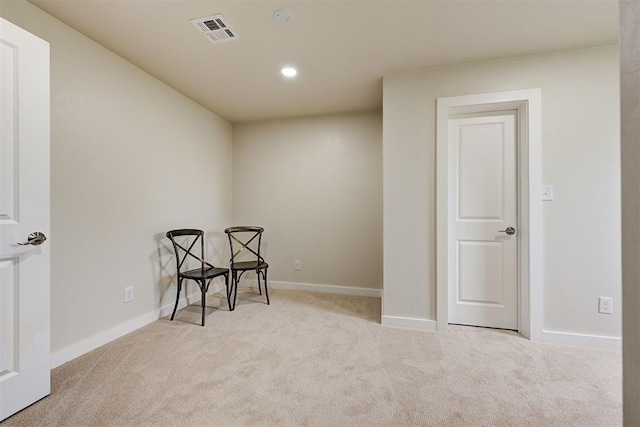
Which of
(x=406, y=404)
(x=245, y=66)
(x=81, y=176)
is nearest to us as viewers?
(x=406, y=404)

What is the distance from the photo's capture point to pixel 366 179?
3830 mm

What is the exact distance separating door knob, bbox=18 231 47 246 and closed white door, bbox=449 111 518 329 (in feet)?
9.69

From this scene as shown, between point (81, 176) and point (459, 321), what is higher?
point (81, 176)

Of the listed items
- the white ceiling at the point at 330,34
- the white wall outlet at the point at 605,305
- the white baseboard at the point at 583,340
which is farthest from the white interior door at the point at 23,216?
the white wall outlet at the point at 605,305

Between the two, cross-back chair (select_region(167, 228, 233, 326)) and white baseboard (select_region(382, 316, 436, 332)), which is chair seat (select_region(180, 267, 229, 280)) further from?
white baseboard (select_region(382, 316, 436, 332))

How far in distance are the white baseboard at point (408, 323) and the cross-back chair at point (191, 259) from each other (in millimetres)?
1611

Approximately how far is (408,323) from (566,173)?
1.78 meters

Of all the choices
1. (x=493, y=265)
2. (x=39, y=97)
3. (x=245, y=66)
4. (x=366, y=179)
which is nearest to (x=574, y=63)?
(x=493, y=265)

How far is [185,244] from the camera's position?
10.7 ft

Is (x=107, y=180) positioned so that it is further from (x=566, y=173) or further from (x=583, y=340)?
(x=583, y=340)

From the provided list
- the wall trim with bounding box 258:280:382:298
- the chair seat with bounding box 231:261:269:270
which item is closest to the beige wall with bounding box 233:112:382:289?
the wall trim with bounding box 258:280:382:298

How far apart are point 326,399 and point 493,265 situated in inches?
75.1

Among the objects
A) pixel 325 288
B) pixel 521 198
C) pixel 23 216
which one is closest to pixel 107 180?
pixel 23 216

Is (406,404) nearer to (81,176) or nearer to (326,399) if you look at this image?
(326,399)
